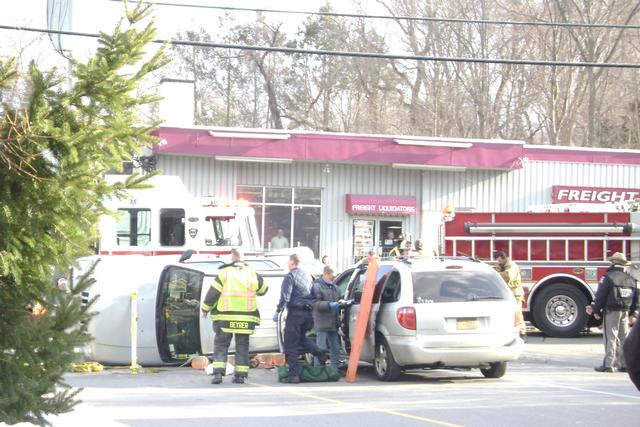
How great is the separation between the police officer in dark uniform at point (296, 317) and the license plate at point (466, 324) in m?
2.07

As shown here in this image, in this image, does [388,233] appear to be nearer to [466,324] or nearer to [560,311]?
[560,311]

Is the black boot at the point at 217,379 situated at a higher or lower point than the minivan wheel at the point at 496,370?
lower

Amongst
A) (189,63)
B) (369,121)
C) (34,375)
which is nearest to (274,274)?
(34,375)

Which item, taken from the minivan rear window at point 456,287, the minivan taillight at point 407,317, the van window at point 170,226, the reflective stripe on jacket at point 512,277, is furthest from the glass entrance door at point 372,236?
Result: the minivan taillight at point 407,317

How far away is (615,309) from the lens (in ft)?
47.3

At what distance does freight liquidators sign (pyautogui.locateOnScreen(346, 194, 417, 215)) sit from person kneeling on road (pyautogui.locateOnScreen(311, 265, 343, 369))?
49.3 feet

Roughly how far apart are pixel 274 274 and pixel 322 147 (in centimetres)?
1371

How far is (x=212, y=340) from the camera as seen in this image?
556 inches

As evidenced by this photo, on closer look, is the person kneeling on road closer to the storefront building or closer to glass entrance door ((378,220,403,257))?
the storefront building

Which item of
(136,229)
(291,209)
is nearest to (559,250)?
(136,229)

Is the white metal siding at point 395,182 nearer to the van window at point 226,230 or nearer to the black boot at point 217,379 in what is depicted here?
the van window at point 226,230

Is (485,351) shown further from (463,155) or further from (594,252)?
(463,155)

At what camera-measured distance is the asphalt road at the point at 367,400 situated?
9.70 metres

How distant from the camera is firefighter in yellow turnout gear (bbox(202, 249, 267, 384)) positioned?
510 inches
